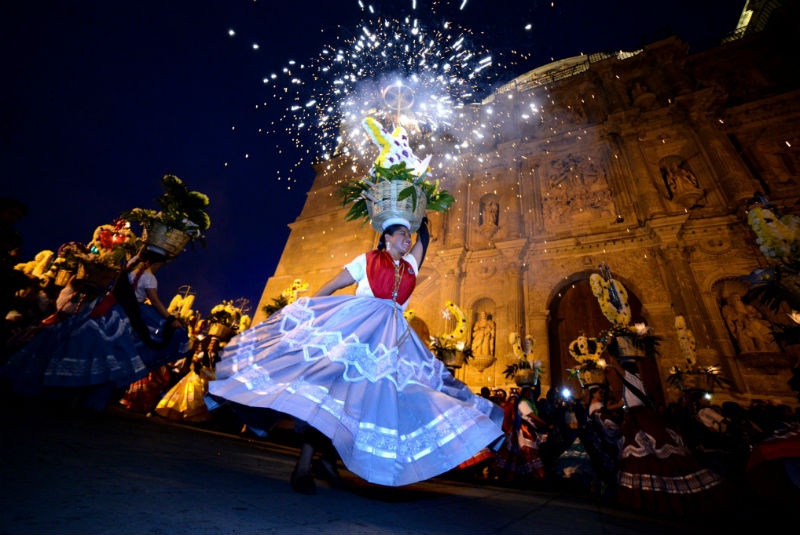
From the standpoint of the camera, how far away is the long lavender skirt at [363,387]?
153 centimetres

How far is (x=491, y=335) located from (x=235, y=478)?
10118 millimetres

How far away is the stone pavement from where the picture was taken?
2.92ft

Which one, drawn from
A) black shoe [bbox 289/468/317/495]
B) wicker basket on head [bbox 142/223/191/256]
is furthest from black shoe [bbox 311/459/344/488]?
wicker basket on head [bbox 142/223/191/256]

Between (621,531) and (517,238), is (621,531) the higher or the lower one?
the lower one

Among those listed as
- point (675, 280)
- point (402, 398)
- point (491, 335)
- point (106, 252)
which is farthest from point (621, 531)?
point (675, 280)

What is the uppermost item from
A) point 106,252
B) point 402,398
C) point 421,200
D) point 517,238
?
point 517,238

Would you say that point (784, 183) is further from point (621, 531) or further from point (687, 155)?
point (621, 531)

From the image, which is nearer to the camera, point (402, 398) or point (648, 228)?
point (402, 398)

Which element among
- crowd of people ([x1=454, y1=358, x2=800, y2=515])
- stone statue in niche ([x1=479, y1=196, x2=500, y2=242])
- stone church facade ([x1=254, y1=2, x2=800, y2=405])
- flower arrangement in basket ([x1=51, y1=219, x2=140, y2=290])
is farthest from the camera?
stone statue in niche ([x1=479, y1=196, x2=500, y2=242])

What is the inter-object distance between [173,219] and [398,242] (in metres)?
2.61

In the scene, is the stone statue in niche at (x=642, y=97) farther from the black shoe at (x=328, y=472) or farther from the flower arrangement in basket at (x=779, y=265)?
the black shoe at (x=328, y=472)

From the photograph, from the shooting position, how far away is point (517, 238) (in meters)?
11.9

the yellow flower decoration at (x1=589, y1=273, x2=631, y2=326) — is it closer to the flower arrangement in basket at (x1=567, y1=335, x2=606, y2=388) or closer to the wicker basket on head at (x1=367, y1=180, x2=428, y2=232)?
the flower arrangement in basket at (x1=567, y1=335, x2=606, y2=388)

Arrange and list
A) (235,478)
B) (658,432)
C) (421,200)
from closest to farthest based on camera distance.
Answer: (235,478) < (421,200) < (658,432)
